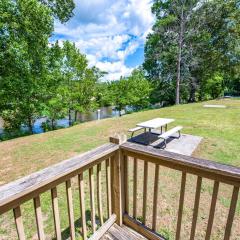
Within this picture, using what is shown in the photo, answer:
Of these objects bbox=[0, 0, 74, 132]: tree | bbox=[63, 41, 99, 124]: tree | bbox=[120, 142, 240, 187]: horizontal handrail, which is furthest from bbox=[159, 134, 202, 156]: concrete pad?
bbox=[63, 41, 99, 124]: tree

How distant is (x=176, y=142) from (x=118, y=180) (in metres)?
3.96

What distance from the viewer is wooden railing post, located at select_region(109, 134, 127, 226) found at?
6.89ft

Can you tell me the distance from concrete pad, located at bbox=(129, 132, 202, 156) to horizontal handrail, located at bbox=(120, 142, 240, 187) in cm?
330

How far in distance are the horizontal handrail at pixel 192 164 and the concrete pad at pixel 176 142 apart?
330 cm

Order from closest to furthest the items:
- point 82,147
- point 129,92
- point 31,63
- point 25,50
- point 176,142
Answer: point 176,142 → point 82,147 → point 25,50 → point 31,63 → point 129,92

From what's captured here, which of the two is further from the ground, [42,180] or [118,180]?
[42,180]

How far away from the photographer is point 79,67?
14.7m

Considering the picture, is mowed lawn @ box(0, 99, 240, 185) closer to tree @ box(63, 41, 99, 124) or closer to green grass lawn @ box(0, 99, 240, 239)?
green grass lawn @ box(0, 99, 240, 239)

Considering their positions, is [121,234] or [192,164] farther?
[121,234]

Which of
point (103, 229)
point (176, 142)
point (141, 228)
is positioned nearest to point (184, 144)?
point (176, 142)

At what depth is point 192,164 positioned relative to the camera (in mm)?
1552

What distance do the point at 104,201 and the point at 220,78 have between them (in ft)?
69.4

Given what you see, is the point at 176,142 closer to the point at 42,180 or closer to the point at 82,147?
the point at 82,147

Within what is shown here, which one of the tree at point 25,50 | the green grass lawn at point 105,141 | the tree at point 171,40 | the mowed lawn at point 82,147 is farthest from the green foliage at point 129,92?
the mowed lawn at point 82,147
